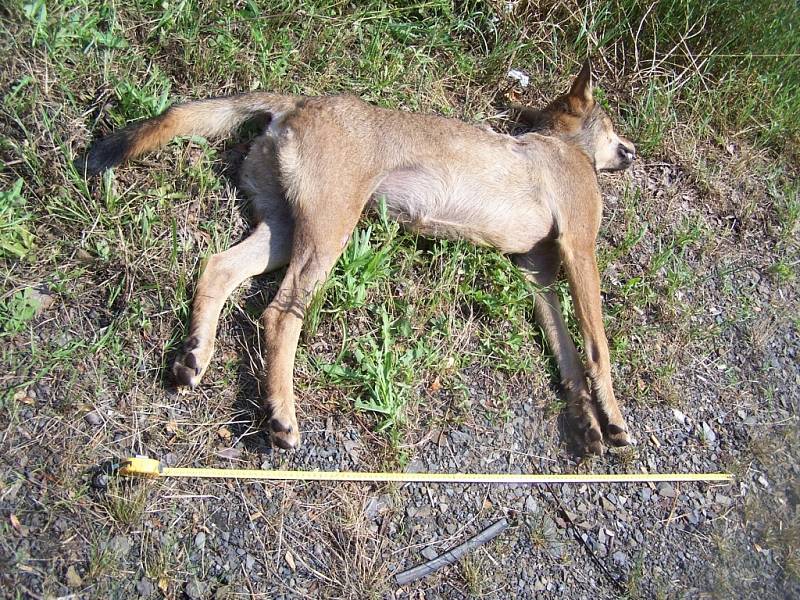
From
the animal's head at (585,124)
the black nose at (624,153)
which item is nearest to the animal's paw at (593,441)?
the animal's head at (585,124)

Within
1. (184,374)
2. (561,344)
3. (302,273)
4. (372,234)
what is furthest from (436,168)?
(184,374)

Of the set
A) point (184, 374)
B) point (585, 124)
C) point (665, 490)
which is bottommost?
point (665, 490)

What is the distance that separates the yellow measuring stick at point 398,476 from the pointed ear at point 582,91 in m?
2.45

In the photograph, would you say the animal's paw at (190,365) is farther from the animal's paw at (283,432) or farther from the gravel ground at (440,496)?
the animal's paw at (283,432)

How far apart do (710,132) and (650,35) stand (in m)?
0.91

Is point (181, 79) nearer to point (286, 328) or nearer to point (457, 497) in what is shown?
point (286, 328)

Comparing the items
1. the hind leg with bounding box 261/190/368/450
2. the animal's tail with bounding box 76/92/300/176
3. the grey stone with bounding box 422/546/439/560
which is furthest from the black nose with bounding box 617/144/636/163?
the grey stone with bounding box 422/546/439/560

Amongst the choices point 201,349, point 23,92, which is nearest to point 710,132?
point 201,349

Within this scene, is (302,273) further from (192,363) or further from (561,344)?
(561,344)

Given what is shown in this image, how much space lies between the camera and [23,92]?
155 inches

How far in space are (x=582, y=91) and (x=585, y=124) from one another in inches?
8.7

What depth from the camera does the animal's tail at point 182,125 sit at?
3840 mm

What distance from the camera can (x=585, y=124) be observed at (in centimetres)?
503

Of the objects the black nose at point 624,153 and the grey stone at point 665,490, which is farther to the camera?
the black nose at point 624,153
